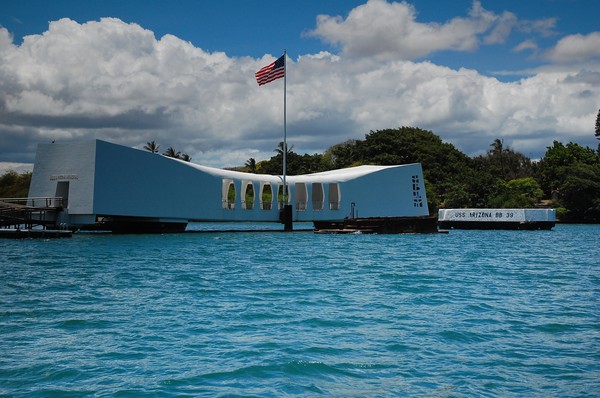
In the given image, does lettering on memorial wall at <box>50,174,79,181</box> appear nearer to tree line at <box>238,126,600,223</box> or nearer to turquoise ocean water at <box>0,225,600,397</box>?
turquoise ocean water at <box>0,225,600,397</box>

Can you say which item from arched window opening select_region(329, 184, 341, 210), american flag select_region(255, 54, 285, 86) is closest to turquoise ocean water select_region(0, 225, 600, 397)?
american flag select_region(255, 54, 285, 86)

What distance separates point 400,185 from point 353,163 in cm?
2878

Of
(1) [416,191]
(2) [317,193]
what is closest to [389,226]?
(1) [416,191]

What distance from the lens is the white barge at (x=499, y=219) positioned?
177 feet

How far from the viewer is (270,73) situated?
40.7 meters

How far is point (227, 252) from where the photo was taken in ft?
83.0

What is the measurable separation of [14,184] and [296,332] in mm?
70852

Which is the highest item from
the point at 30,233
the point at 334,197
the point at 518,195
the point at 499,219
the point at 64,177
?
the point at 518,195

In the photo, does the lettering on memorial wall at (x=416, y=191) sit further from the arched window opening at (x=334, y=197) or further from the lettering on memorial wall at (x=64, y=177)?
the lettering on memorial wall at (x=64, y=177)

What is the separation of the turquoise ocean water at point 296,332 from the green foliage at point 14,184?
2169 inches

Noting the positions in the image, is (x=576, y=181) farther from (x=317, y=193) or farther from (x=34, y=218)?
(x=34, y=218)

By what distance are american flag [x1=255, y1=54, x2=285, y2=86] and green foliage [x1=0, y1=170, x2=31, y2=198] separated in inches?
1436

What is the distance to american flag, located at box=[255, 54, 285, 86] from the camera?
4038cm

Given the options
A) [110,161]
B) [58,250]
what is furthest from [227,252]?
[110,161]
